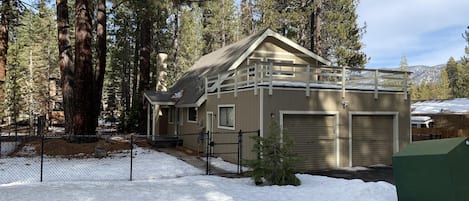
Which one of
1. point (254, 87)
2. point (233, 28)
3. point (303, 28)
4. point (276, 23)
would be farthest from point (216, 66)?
point (233, 28)

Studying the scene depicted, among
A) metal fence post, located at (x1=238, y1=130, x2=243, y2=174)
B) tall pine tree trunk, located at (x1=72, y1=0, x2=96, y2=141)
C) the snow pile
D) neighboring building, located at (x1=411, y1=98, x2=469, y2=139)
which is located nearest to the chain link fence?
metal fence post, located at (x1=238, y1=130, x2=243, y2=174)

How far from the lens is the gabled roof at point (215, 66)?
641 inches

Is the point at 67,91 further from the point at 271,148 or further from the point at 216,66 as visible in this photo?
the point at 271,148

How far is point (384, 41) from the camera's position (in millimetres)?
35906

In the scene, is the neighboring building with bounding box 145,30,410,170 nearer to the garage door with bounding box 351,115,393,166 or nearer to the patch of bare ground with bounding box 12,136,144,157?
the garage door with bounding box 351,115,393,166

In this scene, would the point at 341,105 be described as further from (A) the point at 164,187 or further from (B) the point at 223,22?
(B) the point at 223,22

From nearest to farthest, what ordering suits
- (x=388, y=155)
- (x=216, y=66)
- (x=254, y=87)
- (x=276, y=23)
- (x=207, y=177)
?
(x=207, y=177) < (x=254, y=87) < (x=388, y=155) < (x=216, y=66) < (x=276, y=23)

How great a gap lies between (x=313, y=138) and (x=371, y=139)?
2497 millimetres

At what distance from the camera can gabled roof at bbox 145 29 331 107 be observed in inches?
641

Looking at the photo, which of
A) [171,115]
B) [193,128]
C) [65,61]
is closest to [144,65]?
[171,115]

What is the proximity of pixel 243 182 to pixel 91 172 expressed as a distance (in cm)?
451

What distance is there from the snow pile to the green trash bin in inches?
788

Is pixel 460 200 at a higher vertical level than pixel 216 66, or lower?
lower

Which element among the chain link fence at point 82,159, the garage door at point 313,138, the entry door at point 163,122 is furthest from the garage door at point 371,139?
the entry door at point 163,122
